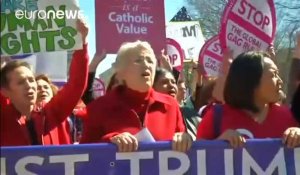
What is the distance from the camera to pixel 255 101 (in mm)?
A: 4238

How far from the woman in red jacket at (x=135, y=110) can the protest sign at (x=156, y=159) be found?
0.25 ft

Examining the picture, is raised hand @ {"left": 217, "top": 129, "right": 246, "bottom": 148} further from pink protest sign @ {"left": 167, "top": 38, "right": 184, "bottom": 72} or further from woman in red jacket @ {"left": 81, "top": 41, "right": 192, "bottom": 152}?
pink protest sign @ {"left": 167, "top": 38, "right": 184, "bottom": 72}

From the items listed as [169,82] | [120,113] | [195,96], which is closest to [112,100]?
[120,113]

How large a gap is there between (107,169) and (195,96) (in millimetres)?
2781

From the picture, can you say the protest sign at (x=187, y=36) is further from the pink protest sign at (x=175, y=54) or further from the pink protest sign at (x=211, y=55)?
the pink protest sign at (x=211, y=55)

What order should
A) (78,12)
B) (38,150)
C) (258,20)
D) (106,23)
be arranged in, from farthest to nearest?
(106,23) < (258,20) < (78,12) < (38,150)

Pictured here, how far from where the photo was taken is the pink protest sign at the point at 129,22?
21.1 ft

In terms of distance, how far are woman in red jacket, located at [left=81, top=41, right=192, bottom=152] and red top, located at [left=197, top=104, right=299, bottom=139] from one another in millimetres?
148

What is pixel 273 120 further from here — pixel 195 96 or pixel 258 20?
pixel 195 96

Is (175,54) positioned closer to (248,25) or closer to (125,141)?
(248,25)

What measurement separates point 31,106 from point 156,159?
71 cm

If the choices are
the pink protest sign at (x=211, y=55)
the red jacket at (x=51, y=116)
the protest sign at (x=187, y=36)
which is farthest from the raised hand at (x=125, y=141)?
the protest sign at (x=187, y=36)

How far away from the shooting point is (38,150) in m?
3.90

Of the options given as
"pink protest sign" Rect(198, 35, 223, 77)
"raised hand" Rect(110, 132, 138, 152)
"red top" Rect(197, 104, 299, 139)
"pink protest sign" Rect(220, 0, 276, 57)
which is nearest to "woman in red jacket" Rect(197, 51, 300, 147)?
"red top" Rect(197, 104, 299, 139)
